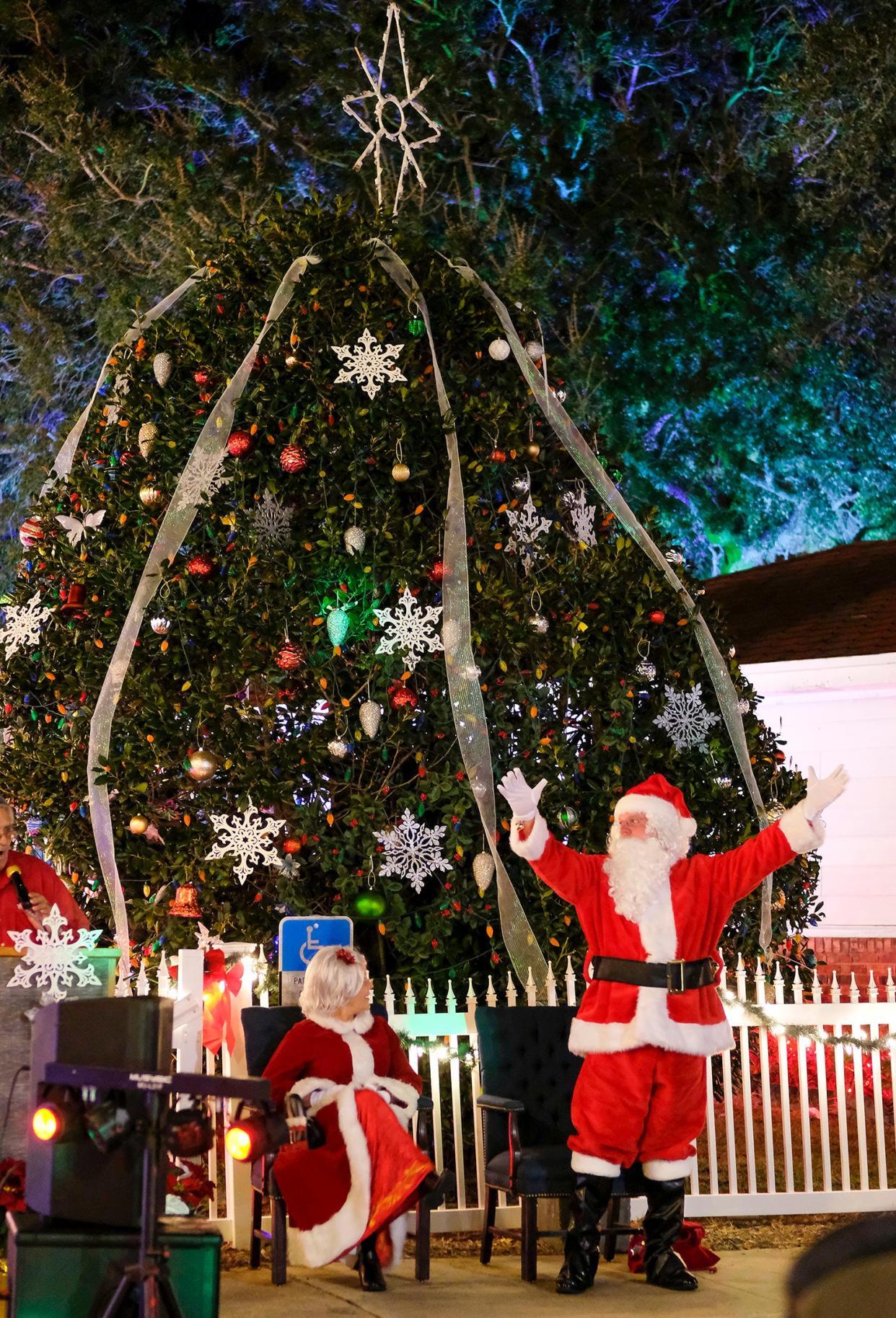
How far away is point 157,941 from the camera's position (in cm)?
733

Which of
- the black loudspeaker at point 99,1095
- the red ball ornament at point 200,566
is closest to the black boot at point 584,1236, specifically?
the black loudspeaker at point 99,1095

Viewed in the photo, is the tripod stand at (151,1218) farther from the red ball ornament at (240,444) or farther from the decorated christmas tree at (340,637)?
the red ball ornament at (240,444)

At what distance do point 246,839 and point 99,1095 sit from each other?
3289 mm

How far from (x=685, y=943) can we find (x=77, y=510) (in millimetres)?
3707

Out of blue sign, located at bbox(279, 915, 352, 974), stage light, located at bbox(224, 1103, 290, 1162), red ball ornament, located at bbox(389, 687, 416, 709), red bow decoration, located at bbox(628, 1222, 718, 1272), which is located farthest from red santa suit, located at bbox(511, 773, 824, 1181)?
stage light, located at bbox(224, 1103, 290, 1162)

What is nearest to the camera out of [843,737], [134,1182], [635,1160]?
[134,1182]

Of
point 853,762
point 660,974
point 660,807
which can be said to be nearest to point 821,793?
point 660,807

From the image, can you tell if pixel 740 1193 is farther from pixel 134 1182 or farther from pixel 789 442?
pixel 789 442

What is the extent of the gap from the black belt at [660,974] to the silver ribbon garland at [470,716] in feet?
3.39

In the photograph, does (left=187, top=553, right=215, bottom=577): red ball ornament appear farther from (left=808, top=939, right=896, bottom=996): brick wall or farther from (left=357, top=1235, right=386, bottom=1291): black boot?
(left=808, top=939, right=896, bottom=996): brick wall

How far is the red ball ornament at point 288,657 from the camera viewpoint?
723 cm

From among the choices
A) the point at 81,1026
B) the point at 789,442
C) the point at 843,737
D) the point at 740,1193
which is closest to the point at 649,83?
the point at 789,442

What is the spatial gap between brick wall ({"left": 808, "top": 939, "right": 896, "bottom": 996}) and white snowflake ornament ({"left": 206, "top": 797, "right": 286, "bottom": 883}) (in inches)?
273

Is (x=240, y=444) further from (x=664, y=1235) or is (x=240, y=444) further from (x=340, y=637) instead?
(x=664, y=1235)
